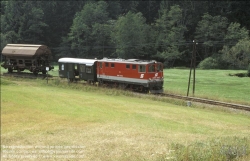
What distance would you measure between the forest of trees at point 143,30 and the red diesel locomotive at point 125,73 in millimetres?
A: 7445

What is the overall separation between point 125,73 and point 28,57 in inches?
685

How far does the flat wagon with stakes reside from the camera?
41.5m

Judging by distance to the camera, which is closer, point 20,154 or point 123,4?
point 20,154

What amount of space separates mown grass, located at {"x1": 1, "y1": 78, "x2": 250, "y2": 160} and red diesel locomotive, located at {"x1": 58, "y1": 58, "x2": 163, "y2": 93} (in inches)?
339

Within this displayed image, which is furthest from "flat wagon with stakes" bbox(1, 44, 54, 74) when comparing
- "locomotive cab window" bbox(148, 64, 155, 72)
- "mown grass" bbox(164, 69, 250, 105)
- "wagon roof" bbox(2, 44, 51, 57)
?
"locomotive cab window" bbox(148, 64, 155, 72)

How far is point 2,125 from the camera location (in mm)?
13750

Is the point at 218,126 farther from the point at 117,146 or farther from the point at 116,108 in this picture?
the point at 116,108

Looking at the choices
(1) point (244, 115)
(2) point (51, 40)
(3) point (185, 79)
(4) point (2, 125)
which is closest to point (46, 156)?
(4) point (2, 125)

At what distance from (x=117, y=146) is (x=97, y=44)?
162 feet

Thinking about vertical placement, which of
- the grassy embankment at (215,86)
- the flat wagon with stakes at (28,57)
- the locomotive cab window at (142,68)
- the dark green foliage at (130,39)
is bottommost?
the grassy embankment at (215,86)

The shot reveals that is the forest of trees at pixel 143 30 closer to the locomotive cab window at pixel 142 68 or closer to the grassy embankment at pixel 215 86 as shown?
the grassy embankment at pixel 215 86

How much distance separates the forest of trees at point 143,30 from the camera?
121 ft

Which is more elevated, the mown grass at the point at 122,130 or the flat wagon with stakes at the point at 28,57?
the flat wagon with stakes at the point at 28,57

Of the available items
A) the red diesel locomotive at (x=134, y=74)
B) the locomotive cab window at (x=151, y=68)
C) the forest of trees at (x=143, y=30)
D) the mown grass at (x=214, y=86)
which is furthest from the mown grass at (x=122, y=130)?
the locomotive cab window at (x=151, y=68)
